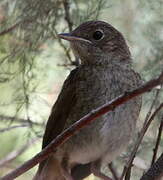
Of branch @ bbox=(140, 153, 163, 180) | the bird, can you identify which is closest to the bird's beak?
the bird

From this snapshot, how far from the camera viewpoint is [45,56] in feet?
14.7

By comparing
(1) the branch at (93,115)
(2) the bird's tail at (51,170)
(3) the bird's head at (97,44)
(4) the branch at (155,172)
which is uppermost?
(3) the bird's head at (97,44)

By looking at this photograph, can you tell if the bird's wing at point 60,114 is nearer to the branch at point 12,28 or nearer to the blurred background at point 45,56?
the blurred background at point 45,56

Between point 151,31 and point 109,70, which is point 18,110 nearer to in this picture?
point 109,70

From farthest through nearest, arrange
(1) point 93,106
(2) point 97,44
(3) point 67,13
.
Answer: (3) point 67,13, (2) point 97,44, (1) point 93,106

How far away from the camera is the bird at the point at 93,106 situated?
11.5 ft

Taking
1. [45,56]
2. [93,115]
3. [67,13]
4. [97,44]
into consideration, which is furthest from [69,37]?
[93,115]

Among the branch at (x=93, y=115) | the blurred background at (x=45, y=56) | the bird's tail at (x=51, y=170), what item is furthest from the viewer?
the blurred background at (x=45, y=56)

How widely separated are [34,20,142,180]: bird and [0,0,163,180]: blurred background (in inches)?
11.9

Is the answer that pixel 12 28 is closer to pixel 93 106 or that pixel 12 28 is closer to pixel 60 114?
pixel 60 114

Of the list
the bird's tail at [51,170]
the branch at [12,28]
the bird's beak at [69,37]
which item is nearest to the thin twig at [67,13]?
the branch at [12,28]

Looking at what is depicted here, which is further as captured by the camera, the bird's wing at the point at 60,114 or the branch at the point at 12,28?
the branch at the point at 12,28

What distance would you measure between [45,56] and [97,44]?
771mm

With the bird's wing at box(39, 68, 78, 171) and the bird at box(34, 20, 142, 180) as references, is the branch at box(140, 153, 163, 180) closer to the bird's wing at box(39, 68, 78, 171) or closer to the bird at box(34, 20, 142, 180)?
the bird at box(34, 20, 142, 180)
